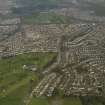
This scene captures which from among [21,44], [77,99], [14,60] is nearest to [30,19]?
[21,44]

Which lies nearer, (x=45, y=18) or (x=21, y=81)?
(x=21, y=81)

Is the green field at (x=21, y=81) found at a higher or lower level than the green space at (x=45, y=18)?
lower

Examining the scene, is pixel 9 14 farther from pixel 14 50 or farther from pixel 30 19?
pixel 14 50

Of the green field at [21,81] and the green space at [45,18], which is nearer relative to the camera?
the green field at [21,81]

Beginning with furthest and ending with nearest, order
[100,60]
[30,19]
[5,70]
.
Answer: [30,19]
[100,60]
[5,70]

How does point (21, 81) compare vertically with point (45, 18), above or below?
below
